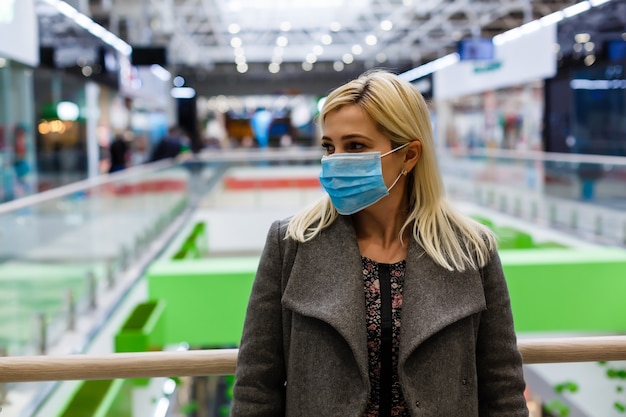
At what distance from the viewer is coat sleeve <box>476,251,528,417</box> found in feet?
5.70

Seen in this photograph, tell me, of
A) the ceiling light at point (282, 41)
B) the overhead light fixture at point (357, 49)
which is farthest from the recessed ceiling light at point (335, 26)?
the overhead light fixture at point (357, 49)

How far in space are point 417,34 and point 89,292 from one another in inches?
1103

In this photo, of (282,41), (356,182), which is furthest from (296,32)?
(356,182)

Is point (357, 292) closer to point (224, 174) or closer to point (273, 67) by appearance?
point (224, 174)

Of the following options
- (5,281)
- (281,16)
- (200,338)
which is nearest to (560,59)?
(281,16)

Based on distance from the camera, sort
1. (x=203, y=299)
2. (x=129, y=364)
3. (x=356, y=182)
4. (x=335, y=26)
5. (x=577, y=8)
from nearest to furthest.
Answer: (x=356, y=182), (x=129, y=364), (x=203, y=299), (x=577, y=8), (x=335, y=26)

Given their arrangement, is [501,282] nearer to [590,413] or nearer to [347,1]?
[590,413]

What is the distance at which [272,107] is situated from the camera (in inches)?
1813

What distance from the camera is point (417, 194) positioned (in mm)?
1815

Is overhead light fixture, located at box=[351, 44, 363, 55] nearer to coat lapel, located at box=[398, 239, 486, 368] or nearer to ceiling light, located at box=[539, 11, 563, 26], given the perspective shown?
ceiling light, located at box=[539, 11, 563, 26]

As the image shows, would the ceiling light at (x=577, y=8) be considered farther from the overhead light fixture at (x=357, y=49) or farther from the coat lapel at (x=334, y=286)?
the overhead light fixture at (x=357, y=49)

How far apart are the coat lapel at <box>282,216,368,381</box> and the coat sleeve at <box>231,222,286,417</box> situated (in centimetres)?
6

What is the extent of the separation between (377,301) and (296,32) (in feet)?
107

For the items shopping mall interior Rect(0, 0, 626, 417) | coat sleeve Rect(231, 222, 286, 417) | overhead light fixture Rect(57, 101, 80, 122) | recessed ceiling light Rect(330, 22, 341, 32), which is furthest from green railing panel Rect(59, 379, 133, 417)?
recessed ceiling light Rect(330, 22, 341, 32)
